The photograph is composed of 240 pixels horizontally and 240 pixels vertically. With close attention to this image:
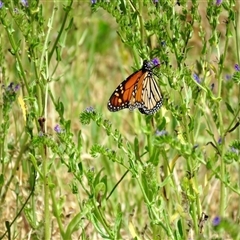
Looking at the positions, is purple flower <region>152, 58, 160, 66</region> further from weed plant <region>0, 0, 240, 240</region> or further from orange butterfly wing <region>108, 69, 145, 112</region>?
orange butterfly wing <region>108, 69, 145, 112</region>

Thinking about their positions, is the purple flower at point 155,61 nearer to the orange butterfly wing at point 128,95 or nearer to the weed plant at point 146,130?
the weed plant at point 146,130

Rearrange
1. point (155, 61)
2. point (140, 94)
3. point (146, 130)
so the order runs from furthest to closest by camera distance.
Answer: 1. point (140, 94)
2. point (146, 130)
3. point (155, 61)

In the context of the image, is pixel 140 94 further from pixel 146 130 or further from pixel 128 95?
pixel 146 130

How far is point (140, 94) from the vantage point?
306 centimetres

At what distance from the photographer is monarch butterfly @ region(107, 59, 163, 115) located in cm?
290

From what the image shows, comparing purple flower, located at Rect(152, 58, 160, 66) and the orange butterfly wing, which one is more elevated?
purple flower, located at Rect(152, 58, 160, 66)

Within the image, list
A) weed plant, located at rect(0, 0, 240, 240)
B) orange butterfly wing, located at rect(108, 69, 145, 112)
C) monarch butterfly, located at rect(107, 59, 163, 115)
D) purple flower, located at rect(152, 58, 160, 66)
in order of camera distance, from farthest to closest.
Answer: orange butterfly wing, located at rect(108, 69, 145, 112) < monarch butterfly, located at rect(107, 59, 163, 115) < purple flower, located at rect(152, 58, 160, 66) < weed plant, located at rect(0, 0, 240, 240)

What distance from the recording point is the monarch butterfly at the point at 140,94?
2.90 m

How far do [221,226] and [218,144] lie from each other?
86 centimetres

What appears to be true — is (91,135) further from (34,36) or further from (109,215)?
(34,36)

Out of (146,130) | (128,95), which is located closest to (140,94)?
(128,95)

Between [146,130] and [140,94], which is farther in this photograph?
[140,94]

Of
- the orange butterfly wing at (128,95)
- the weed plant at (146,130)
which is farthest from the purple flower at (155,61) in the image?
the orange butterfly wing at (128,95)

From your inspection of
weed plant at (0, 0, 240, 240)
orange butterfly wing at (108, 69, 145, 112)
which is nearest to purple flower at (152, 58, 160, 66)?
weed plant at (0, 0, 240, 240)
